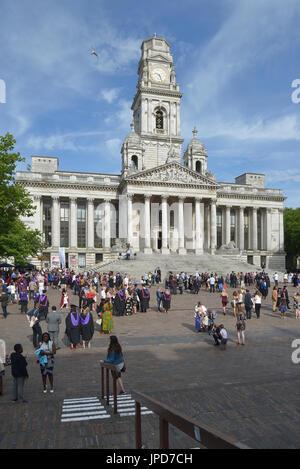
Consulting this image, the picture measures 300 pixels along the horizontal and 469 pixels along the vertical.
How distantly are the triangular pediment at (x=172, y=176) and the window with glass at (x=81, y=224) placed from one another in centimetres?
1235

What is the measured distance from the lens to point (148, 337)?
48.6 ft

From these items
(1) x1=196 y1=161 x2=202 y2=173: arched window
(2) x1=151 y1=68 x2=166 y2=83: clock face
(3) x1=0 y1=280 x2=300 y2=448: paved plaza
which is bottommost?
(3) x1=0 y1=280 x2=300 y2=448: paved plaza

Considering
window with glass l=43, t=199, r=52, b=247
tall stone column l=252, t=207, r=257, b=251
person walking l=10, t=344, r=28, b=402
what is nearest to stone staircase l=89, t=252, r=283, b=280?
window with glass l=43, t=199, r=52, b=247

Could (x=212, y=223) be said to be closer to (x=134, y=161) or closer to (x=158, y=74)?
(x=134, y=161)

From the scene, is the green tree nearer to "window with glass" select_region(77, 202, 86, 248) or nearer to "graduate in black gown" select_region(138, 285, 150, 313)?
"graduate in black gown" select_region(138, 285, 150, 313)

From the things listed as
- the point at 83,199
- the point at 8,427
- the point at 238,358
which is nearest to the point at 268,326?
the point at 238,358

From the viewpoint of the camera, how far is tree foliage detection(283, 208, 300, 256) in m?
72.2

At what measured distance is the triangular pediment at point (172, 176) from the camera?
178 ft

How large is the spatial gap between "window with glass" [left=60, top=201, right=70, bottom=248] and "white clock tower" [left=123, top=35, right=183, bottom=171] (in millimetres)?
15993

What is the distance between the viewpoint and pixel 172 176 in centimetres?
5559

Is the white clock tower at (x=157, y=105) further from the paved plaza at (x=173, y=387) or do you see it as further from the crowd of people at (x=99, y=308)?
the paved plaza at (x=173, y=387)

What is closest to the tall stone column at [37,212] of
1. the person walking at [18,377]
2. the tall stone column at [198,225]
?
the tall stone column at [198,225]

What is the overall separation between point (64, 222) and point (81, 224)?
2939 millimetres

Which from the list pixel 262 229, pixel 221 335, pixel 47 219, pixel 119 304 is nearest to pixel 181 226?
pixel 262 229
